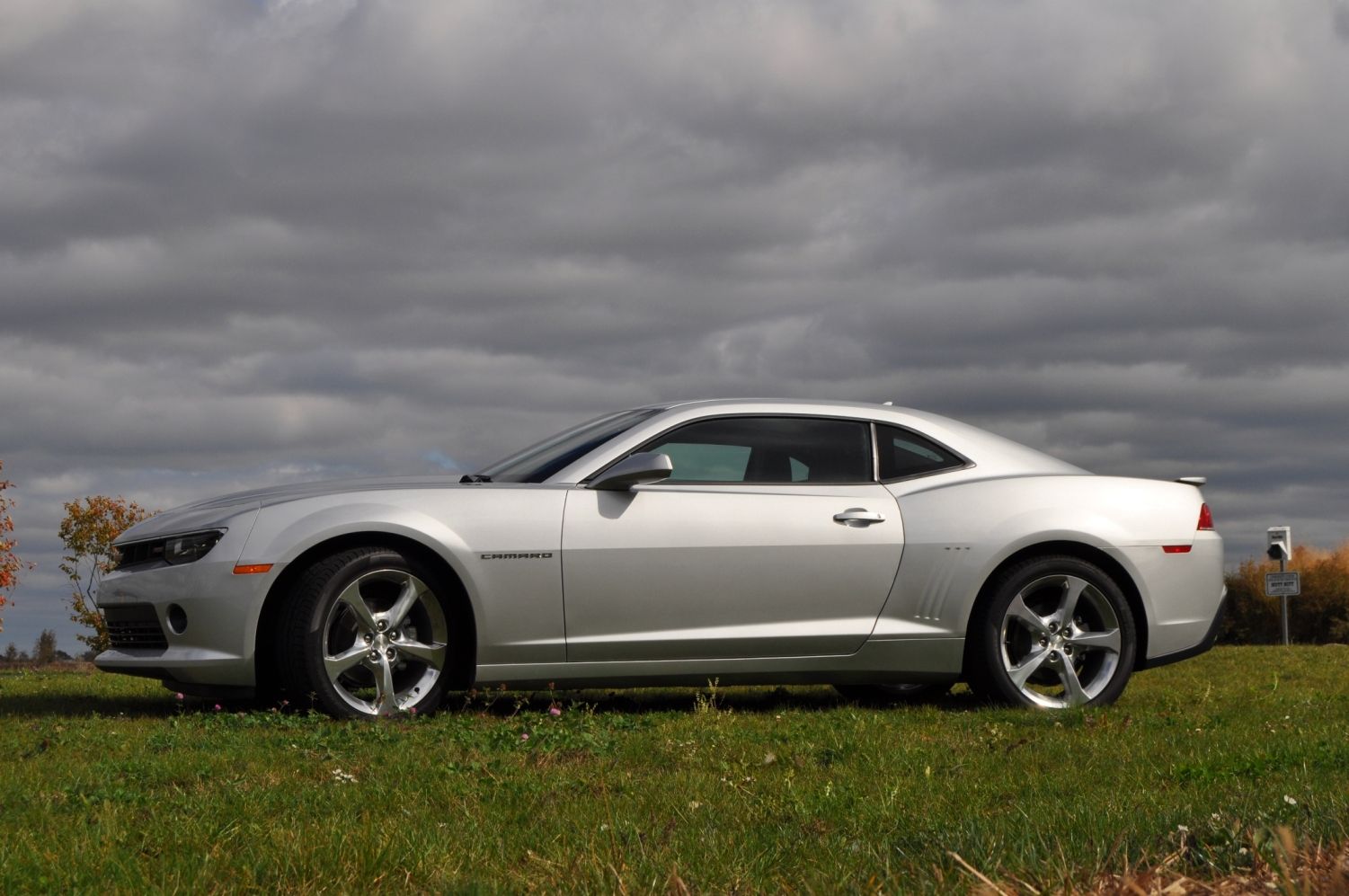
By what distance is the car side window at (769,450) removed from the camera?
7410 mm

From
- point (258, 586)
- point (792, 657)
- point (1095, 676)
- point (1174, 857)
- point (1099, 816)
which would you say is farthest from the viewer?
point (1095, 676)

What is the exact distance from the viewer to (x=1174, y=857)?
2818mm

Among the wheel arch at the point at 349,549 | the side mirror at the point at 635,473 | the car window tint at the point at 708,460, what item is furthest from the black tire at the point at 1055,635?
the wheel arch at the point at 349,549

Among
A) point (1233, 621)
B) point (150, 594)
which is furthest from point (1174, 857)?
point (1233, 621)

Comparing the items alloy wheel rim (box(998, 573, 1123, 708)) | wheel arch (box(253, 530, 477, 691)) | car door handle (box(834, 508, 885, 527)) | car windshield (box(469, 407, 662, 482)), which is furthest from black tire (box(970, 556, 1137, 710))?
wheel arch (box(253, 530, 477, 691))

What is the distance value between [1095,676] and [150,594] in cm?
509

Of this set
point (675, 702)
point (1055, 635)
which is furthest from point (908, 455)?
point (675, 702)

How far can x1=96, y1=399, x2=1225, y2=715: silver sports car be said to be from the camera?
22.2 ft

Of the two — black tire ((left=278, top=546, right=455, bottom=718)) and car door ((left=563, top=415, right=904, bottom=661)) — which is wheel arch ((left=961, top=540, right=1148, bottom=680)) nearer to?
car door ((left=563, top=415, right=904, bottom=661))

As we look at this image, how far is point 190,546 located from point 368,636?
102 centimetres

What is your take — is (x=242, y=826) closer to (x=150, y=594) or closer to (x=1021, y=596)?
(x=150, y=594)

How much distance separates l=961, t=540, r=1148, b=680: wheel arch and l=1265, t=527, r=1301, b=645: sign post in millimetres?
22287

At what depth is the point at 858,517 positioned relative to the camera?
7.35m

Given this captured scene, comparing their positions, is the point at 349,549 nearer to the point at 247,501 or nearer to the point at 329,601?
the point at 329,601
